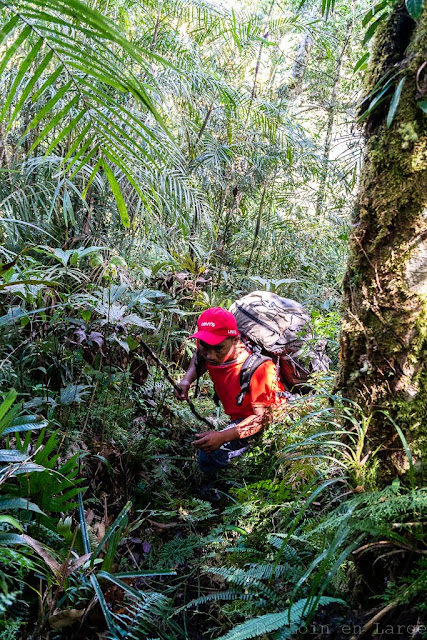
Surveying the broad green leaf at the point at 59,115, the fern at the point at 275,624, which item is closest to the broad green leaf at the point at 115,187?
the broad green leaf at the point at 59,115

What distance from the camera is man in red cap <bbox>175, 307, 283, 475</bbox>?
3.03 metres

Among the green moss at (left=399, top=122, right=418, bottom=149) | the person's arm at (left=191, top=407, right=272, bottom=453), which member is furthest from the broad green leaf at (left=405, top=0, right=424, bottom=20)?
the person's arm at (left=191, top=407, right=272, bottom=453)

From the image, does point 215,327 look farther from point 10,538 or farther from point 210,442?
point 10,538

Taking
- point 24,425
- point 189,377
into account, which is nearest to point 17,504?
point 24,425

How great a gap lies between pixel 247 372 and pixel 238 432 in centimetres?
40

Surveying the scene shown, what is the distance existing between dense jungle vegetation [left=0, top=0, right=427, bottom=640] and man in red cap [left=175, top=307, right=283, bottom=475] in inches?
6.2

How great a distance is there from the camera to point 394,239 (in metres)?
1.69

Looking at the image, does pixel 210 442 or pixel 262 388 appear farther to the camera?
pixel 262 388

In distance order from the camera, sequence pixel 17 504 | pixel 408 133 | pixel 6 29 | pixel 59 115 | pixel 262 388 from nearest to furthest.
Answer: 1. pixel 6 29
2. pixel 59 115
3. pixel 408 133
4. pixel 17 504
5. pixel 262 388

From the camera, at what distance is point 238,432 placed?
301cm

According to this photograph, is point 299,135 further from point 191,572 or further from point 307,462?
point 191,572

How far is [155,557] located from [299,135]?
5.77 meters

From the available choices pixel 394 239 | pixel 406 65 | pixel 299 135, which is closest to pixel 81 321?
pixel 394 239

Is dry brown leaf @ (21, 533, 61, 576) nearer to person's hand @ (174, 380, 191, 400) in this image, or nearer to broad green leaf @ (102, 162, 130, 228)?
broad green leaf @ (102, 162, 130, 228)
